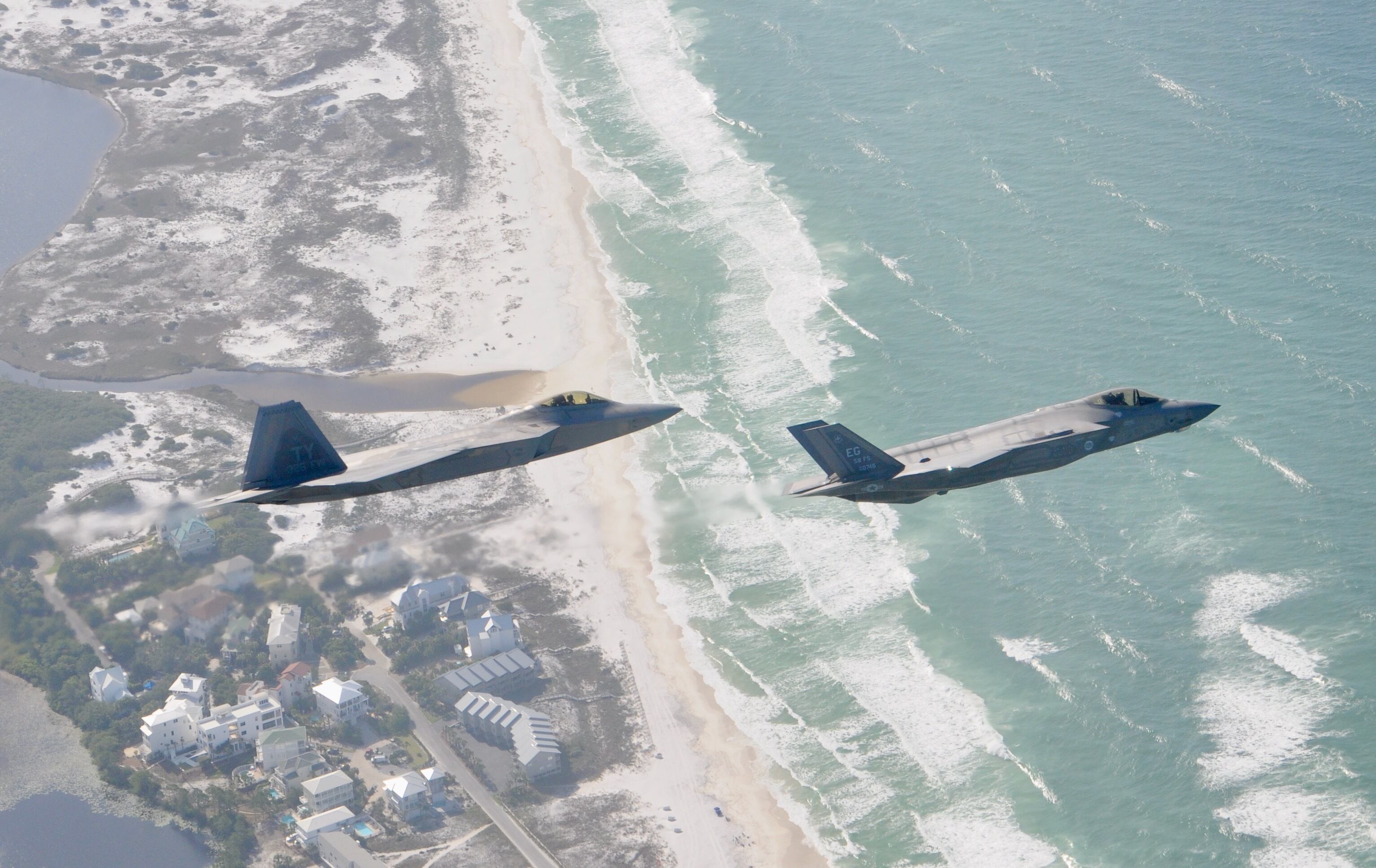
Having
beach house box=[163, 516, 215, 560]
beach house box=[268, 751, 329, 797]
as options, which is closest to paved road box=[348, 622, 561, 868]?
beach house box=[268, 751, 329, 797]

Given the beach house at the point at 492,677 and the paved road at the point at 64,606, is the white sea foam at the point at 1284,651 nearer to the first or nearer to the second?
the beach house at the point at 492,677

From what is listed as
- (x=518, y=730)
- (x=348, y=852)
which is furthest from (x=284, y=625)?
(x=348, y=852)

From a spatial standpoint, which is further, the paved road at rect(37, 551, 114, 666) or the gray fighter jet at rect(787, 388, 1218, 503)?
the paved road at rect(37, 551, 114, 666)

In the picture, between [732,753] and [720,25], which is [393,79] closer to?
[720,25]

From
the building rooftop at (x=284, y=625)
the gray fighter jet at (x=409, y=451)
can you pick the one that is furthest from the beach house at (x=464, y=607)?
the gray fighter jet at (x=409, y=451)

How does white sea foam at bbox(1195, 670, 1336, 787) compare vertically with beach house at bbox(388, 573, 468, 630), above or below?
above

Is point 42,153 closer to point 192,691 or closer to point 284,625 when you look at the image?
point 284,625

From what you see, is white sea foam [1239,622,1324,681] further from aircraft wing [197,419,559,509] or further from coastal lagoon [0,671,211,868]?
coastal lagoon [0,671,211,868]
